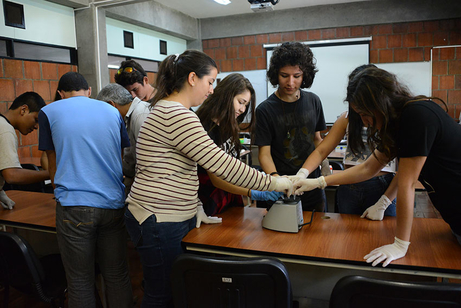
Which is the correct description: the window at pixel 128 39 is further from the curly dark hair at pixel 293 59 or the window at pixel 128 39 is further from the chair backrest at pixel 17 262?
the chair backrest at pixel 17 262

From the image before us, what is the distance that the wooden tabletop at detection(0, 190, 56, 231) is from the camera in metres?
1.88

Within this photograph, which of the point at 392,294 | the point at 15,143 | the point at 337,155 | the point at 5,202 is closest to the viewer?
the point at 392,294

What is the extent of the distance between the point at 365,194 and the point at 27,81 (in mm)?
4021

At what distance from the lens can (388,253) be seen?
4.02ft

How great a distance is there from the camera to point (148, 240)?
134 cm

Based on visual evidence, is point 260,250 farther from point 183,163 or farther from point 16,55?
point 16,55

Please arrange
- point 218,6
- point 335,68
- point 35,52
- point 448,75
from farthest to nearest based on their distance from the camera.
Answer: point 335,68 → point 218,6 → point 448,75 → point 35,52

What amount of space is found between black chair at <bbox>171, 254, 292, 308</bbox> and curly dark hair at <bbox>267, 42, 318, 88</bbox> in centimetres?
124

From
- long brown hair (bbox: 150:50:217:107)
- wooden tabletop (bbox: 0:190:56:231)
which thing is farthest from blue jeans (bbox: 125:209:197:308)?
wooden tabletop (bbox: 0:190:56:231)

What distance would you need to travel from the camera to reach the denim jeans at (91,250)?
1.60 m

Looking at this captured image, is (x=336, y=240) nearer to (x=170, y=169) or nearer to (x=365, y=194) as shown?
(x=365, y=194)

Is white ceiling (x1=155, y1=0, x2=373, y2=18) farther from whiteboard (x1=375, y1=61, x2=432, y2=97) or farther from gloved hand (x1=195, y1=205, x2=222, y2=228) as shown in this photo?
gloved hand (x1=195, y1=205, x2=222, y2=228)

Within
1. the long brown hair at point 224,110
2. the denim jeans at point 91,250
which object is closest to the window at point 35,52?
the denim jeans at point 91,250

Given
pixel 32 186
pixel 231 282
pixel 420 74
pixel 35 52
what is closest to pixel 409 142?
pixel 231 282
